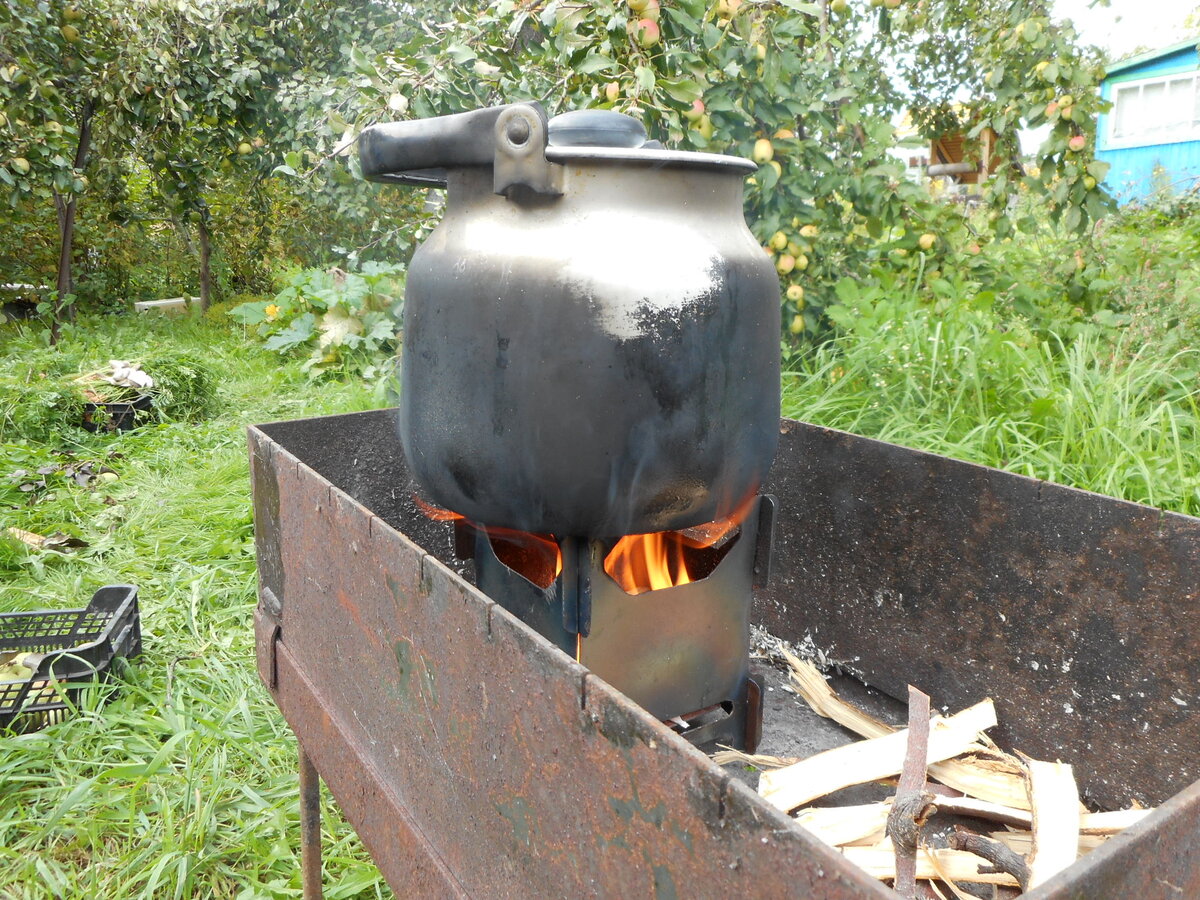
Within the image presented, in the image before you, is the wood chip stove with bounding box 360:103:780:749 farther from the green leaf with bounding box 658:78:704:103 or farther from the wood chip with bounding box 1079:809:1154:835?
the green leaf with bounding box 658:78:704:103

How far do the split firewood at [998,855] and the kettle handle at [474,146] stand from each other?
3.17 feet

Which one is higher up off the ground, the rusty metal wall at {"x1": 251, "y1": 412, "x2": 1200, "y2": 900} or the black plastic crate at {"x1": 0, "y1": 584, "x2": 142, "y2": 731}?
the rusty metal wall at {"x1": 251, "y1": 412, "x2": 1200, "y2": 900}

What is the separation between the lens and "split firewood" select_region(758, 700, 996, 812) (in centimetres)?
137

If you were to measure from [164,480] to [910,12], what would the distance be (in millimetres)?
3968

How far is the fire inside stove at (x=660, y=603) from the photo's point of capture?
4.46ft

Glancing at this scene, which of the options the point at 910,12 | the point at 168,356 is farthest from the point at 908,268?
the point at 168,356

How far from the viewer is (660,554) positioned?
1.50m

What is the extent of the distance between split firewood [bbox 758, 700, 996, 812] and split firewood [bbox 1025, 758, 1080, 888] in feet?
0.38

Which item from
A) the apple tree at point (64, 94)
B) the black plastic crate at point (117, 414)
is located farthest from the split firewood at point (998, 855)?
the apple tree at point (64, 94)

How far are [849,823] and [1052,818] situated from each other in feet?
0.94

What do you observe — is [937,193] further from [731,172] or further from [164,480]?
[164,480]

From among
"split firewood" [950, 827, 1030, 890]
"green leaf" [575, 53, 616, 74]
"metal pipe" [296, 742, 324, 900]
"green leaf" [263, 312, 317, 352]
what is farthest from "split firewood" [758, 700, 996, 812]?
"green leaf" [263, 312, 317, 352]

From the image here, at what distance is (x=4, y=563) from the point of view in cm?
336

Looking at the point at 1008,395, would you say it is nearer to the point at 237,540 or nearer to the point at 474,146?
the point at 474,146
